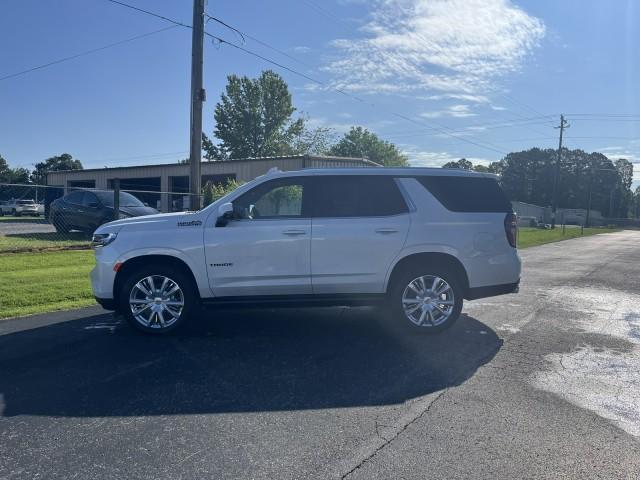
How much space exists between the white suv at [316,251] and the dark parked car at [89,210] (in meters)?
9.86

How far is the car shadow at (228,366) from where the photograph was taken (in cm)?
423

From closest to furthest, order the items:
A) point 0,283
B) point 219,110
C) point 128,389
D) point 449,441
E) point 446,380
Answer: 1. point 449,441
2. point 128,389
3. point 446,380
4. point 0,283
5. point 219,110

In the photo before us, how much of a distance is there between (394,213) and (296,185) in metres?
1.25

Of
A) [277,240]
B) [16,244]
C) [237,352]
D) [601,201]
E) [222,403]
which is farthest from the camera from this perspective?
[601,201]

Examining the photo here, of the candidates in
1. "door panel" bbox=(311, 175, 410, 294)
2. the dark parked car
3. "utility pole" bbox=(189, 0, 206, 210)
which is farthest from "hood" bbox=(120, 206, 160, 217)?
"door panel" bbox=(311, 175, 410, 294)

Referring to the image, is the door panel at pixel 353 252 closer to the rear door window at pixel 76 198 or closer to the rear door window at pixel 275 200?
the rear door window at pixel 275 200

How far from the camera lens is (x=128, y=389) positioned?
176 inches

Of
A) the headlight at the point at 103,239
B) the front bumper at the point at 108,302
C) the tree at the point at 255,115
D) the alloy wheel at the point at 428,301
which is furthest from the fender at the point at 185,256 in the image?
the tree at the point at 255,115

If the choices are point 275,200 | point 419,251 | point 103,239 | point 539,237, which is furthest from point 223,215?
point 539,237

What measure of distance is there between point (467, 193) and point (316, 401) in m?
3.57

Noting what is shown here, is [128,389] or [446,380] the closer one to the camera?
[128,389]

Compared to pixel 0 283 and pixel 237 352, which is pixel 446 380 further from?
pixel 0 283

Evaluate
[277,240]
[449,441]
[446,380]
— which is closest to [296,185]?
[277,240]

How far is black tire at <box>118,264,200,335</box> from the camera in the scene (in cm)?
613
